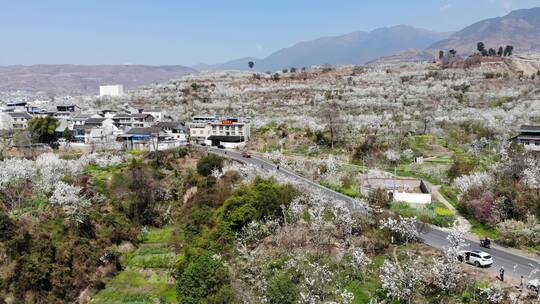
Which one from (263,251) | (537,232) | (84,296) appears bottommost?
(84,296)

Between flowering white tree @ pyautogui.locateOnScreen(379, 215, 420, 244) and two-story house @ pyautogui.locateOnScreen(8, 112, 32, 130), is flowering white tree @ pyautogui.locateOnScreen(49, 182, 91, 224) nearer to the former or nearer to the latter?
flowering white tree @ pyautogui.locateOnScreen(379, 215, 420, 244)

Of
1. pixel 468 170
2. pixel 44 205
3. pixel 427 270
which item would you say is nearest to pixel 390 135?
pixel 468 170

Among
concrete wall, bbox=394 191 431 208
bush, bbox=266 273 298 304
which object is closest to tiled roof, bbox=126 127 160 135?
concrete wall, bbox=394 191 431 208

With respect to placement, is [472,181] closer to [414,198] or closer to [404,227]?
[414,198]

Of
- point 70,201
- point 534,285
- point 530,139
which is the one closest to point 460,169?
point 530,139

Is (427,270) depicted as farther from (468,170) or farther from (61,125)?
(61,125)

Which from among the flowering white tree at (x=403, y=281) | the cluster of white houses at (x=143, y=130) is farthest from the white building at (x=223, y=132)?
the flowering white tree at (x=403, y=281)

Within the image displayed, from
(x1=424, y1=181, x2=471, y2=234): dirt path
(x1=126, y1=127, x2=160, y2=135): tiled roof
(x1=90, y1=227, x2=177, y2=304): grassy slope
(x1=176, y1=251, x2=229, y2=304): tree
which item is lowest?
(x1=90, y1=227, x2=177, y2=304): grassy slope
